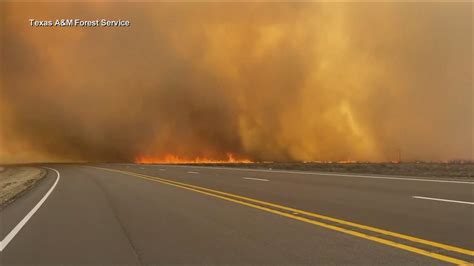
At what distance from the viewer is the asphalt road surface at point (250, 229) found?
5863 millimetres

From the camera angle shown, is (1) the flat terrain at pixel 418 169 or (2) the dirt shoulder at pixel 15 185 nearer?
(2) the dirt shoulder at pixel 15 185

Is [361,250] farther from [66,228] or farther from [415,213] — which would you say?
[66,228]

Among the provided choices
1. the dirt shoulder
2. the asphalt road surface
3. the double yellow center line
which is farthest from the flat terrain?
the dirt shoulder

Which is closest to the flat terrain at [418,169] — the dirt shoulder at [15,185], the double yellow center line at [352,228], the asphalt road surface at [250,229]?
the asphalt road surface at [250,229]

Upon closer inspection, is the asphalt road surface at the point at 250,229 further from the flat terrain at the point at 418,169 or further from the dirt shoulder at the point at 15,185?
the flat terrain at the point at 418,169

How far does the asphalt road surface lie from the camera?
586 centimetres

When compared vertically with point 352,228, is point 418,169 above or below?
above

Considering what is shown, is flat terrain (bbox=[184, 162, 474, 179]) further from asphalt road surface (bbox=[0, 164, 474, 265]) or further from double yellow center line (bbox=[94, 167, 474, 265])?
double yellow center line (bbox=[94, 167, 474, 265])

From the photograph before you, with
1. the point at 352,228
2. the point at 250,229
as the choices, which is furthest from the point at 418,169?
the point at 250,229

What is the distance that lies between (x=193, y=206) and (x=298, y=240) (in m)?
4.72

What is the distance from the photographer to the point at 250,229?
25.4ft

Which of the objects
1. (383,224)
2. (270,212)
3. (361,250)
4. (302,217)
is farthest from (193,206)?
(361,250)

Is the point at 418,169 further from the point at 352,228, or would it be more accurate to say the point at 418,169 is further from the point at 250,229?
the point at 250,229

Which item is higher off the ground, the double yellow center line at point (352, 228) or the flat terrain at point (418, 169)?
the flat terrain at point (418, 169)
